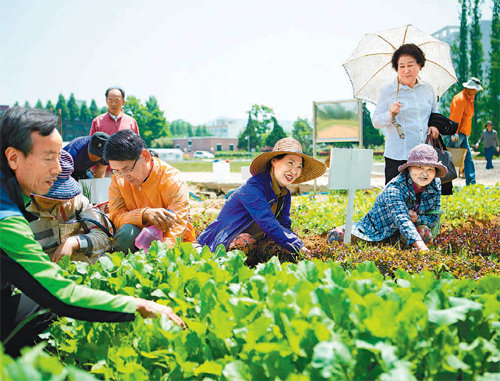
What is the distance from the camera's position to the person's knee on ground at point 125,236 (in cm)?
344

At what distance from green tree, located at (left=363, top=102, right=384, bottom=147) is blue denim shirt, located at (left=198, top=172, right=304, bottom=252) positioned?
32662mm

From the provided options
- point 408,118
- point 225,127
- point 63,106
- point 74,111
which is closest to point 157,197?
point 408,118

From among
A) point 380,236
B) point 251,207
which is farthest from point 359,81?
point 251,207

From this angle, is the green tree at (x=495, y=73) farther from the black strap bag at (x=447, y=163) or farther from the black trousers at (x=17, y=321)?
the black trousers at (x=17, y=321)

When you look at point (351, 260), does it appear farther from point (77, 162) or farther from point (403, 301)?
point (77, 162)

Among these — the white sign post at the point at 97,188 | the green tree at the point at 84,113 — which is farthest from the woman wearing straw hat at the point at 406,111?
the green tree at the point at 84,113

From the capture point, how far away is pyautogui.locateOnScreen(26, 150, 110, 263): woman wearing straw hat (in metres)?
2.95

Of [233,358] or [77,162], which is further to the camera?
[77,162]

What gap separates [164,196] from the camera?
141 inches

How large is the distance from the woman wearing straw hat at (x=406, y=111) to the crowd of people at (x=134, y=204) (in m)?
0.01

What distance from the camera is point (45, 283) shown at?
1.62 metres

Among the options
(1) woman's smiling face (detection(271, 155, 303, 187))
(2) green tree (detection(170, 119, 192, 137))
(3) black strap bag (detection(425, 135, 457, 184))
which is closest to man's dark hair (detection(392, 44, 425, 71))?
(3) black strap bag (detection(425, 135, 457, 184))

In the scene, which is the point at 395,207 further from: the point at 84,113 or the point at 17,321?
the point at 84,113

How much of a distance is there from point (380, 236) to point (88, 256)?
2.57m
